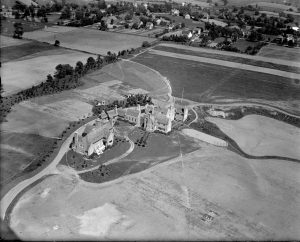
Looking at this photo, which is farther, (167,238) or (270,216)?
(270,216)

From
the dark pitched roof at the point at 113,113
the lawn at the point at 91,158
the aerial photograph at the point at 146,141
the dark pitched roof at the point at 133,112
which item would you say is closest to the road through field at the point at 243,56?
the aerial photograph at the point at 146,141

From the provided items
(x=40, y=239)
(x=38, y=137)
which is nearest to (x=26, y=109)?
(x=38, y=137)

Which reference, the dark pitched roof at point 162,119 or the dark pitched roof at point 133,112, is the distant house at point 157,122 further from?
the dark pitched roof at point 133,112

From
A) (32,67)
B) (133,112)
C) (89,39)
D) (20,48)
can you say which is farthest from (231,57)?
(20,48)

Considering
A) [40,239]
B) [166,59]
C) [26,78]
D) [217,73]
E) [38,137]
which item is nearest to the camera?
[40,239]

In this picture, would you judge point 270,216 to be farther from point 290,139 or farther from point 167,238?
point 290,139
